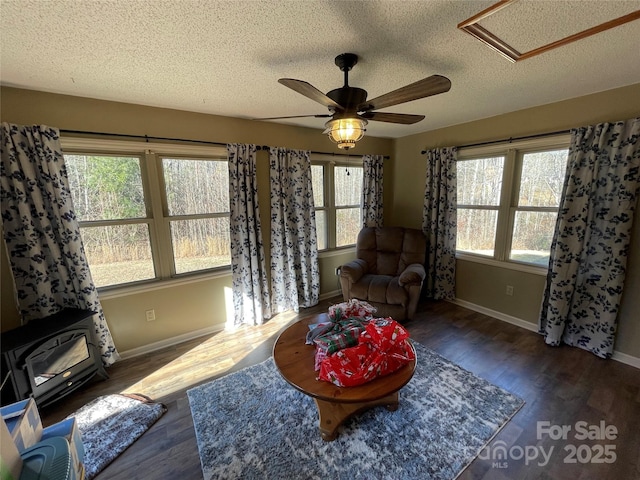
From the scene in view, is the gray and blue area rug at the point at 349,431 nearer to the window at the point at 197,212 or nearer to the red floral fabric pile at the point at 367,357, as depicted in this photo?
the red floral fabric pile at the point at 367,357

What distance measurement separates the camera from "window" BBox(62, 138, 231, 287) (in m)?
2.23

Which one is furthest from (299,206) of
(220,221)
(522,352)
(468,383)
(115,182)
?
(522,352)

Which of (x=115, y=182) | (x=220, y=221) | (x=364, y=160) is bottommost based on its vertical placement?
(x=220, y=221)

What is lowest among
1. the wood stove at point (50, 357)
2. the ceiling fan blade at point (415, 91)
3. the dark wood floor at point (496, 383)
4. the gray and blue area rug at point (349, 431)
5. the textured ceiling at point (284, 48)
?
the dark wood floor at point (496, 383)

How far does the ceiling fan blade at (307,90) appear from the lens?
122cm

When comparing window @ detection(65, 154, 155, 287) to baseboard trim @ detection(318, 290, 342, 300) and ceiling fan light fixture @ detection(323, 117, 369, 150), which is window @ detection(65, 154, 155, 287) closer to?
ceiling fan light fixture @ detection(323, 117, 369, 150)

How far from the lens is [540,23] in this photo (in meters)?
1.24

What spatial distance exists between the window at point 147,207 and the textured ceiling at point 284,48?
1.60 ft

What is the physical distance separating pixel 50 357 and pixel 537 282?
14.2 feet

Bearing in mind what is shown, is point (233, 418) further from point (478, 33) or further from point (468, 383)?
point (478, 33)

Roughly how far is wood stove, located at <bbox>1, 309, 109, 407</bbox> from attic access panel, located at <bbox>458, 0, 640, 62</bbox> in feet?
9.98

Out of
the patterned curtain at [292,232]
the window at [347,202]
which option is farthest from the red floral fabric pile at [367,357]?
the window at [347,202]

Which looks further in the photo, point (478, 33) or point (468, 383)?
point (468, 383)

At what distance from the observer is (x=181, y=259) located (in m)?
2.70
